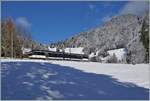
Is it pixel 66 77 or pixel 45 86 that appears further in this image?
pixel 66 77

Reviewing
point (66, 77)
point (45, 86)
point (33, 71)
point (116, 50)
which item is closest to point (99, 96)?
point (45, 86)

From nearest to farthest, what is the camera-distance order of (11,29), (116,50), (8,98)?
(8,98), (11,29), (116,50)

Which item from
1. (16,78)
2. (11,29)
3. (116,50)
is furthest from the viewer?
(116,50)

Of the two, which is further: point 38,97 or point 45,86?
point 45,86

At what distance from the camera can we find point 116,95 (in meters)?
14.6

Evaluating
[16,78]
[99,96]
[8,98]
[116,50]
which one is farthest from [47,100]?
[116,50]

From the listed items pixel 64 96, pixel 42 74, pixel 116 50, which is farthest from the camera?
pixel 116 50

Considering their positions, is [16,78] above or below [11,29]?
below

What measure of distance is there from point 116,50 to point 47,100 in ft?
595

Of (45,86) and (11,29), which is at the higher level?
(11,29)

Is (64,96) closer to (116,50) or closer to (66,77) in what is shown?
(66,77)

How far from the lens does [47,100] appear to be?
1277cm

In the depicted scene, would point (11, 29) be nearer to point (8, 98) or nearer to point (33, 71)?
point (33, 71)

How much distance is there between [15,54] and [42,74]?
54175 mm
